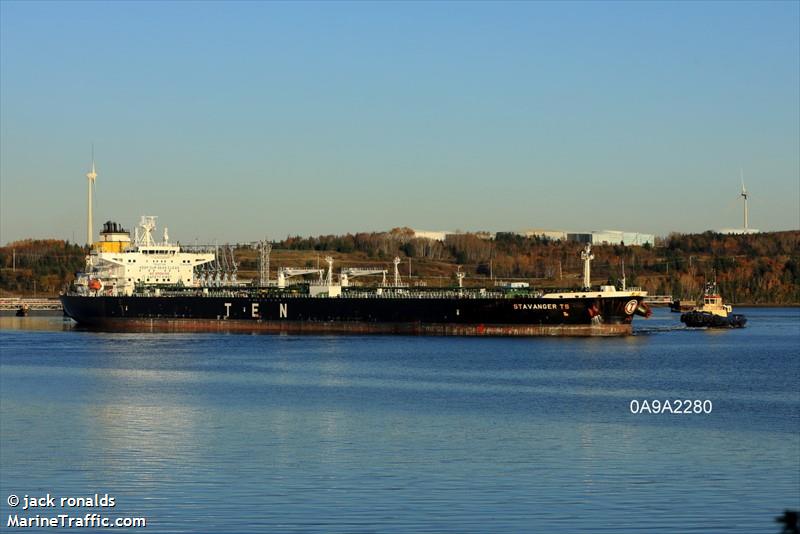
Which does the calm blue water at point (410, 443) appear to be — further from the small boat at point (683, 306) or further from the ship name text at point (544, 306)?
the small boat at point (683, 306)

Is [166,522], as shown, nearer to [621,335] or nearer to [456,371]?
[456,371]

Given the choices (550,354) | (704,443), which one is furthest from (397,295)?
(704,443)

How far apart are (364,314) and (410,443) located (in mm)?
44033

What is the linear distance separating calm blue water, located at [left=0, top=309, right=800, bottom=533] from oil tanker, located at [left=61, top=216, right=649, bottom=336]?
517 inches

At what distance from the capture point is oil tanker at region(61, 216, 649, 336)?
214ft

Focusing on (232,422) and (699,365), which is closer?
(232,422)

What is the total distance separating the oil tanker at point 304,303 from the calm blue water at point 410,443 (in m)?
13.1


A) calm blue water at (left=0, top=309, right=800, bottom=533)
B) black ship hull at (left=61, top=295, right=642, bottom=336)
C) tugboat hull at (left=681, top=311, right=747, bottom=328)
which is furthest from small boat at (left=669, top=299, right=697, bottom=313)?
calm blue water at (left=0, top=309, right=800, bottom=533)

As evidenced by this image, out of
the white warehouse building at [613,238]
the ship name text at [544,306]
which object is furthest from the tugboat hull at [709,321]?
the white warehouse building at [613,238]

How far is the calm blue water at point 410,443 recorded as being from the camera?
20.1 m

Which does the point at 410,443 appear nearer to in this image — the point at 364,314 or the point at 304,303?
the point at 364,314

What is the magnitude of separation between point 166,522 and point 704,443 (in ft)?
43.2

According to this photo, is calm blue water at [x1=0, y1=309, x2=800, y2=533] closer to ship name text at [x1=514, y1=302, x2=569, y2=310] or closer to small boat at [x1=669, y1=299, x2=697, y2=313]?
ship name text at [x1=514, y1=302, x2=569, y2=310]

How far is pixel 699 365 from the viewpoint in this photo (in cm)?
4956
